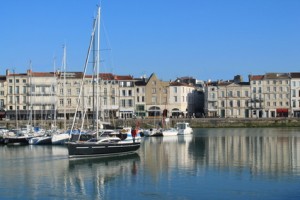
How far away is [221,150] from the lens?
47.5 m

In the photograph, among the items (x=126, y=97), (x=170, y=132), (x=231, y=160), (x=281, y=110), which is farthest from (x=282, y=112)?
(x=231, y=160)

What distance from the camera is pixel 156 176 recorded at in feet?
100

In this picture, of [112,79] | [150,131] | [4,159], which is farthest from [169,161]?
[112,79]

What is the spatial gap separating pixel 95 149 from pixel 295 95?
253 feet

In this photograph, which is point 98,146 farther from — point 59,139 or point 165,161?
point 59,139

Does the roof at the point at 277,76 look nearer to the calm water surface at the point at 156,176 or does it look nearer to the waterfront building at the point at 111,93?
the waterfront building at the point at 111,93

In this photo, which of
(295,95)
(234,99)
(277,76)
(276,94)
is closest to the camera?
(295,95)

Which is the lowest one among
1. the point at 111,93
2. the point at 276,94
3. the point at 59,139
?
the point at 59,139

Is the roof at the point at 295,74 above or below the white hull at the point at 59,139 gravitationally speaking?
above

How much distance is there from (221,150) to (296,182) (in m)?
19.8

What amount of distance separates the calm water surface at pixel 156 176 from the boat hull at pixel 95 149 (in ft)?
2.42

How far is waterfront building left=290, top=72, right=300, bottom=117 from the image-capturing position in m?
108

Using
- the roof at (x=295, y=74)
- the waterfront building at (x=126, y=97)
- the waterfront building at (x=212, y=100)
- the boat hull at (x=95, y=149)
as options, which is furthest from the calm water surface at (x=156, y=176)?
the waterfront building at (x=212, y=100)

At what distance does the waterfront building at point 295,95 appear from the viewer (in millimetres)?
108125
